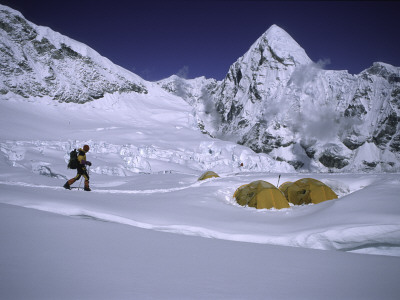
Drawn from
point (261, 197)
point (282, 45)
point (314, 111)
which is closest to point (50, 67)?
point (261, 197)

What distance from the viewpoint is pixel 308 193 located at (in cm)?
748

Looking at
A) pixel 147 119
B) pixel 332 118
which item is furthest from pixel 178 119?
pixel 332 118

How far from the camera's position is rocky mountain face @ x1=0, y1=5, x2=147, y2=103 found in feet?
154

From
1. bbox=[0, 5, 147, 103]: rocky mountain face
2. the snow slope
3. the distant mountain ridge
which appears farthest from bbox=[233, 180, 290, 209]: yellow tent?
the distant mountain ridge

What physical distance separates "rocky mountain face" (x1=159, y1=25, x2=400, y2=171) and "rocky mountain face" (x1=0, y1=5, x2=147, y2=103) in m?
74.1

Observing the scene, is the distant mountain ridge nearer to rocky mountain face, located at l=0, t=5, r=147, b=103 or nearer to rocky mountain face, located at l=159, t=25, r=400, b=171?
rocky mountain face, located at l=159, t=25, r=400, b=171

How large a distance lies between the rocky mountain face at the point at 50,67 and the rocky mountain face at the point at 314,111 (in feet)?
243

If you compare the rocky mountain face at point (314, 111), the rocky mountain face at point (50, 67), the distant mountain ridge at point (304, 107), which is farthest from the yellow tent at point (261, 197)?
the rocky mountain face at point (314, 111)

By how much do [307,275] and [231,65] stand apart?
511 ft

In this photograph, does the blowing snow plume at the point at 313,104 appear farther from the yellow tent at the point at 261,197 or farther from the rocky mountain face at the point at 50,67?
the yellow tent at the point at 261,197

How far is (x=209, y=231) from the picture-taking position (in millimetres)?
3375

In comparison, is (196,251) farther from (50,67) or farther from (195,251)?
(50,67)

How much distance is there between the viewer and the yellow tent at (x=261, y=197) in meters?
6.57

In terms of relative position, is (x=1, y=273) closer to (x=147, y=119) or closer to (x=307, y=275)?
(x=307, y=275)
